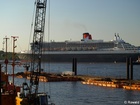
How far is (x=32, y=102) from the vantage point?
27.7m

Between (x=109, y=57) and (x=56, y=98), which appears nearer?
(x=56, y=98)

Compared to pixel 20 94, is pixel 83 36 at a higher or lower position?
higher

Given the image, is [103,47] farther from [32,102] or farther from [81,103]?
[32,102]

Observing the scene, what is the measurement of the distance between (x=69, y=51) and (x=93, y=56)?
1360cm

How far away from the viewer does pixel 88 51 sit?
171m

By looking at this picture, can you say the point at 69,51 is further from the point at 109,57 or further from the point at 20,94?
the point at 20,94

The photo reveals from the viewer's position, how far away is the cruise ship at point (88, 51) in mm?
162500

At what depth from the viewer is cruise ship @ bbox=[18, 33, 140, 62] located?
162 m

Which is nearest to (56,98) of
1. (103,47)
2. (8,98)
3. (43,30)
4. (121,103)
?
(121,103)

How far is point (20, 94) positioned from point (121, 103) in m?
15.0

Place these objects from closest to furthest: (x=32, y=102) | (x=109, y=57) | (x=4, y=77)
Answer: (x=32, y=102) < (x=4, y=77) < (x=109, y=57)

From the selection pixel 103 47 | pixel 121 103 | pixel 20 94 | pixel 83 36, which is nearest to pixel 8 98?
pixel 20 94

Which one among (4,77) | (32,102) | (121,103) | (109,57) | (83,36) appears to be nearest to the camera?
(32,102)

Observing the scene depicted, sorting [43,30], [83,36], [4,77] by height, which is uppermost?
[83,36]
